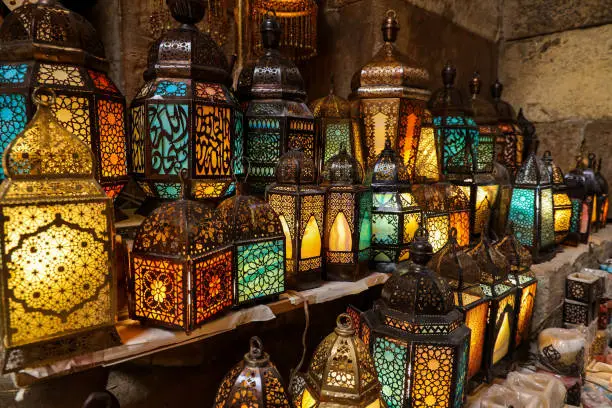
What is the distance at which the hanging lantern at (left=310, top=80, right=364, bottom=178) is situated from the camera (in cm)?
201

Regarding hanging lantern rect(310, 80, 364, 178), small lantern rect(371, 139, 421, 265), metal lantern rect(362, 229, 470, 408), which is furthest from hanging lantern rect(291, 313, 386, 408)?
hanging lantern rect(310, 80, 364, 178)

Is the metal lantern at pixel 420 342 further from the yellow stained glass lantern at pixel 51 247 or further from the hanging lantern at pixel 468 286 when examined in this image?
the yellow stained glass lantern at pixel 51 247

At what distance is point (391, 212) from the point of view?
1.73 metres

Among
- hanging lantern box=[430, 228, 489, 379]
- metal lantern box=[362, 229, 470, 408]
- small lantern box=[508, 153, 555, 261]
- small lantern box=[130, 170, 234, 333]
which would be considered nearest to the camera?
small lantern box=[130, 170, 234, 333]

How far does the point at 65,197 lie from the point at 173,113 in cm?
55

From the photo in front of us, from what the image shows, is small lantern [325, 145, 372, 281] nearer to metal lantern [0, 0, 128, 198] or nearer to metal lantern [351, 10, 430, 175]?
metal lantern [351, 10, 430, 175]

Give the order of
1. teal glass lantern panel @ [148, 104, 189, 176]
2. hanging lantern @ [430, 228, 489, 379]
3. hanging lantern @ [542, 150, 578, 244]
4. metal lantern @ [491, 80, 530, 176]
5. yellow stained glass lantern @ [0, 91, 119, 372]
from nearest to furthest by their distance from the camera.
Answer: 1. yellow stained glass lantern @ [0, 91, 119, 372]
2. teal glass lantern panel @ [148, 104, 189, 176]
3. hanging lantern @ [430, 228, 489, 379]
4. hanging lantern @ [542, 150, 578, 244]
5. metal lantern @ [491, 80, 530, 176]

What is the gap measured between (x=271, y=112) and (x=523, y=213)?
1.67 metres

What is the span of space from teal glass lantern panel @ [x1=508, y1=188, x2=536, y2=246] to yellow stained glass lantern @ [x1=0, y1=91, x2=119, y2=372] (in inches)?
88.5

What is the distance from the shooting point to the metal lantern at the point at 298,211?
1479 mm

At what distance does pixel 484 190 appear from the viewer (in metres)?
2.35

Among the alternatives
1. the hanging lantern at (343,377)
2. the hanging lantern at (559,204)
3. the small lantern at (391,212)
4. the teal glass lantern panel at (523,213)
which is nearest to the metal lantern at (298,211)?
the small lantern at (391,212)

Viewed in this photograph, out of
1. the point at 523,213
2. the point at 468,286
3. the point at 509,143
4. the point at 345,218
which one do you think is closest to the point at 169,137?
the point at 345,218

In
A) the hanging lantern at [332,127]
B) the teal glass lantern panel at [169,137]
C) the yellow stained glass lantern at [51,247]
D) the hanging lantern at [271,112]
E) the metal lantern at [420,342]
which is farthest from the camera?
the hanging lantern at [332,127]
